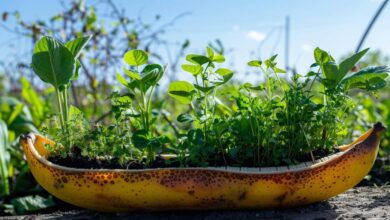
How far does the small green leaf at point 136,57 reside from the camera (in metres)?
1.90

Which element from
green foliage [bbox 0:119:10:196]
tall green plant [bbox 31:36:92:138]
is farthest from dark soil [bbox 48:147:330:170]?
green foliage [bbox 0:119:10:196]

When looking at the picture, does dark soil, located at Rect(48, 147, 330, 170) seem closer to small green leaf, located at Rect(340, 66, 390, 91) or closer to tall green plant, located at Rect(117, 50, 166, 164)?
tall green plant, located at Rect(117, 50, 166, 164)

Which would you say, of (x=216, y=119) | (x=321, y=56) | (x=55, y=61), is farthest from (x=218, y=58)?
(x=55, y=61)

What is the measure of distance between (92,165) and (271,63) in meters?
0.79

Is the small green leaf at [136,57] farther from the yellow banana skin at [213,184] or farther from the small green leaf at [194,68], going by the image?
the yellow banana skin at [213,184]

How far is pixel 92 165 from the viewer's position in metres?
A: 1.94

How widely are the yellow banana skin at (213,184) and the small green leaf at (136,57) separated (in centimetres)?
43

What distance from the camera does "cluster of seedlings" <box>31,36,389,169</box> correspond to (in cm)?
187

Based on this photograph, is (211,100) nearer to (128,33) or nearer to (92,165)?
(92,165)

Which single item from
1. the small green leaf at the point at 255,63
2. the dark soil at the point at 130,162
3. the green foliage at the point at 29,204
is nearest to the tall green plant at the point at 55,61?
the dark soil at the point at 130,162

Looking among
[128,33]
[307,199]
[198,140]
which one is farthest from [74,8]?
[307,199]

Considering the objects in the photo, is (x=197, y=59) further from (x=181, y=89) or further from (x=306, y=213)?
(x=306, y=213)

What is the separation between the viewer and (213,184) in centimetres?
176

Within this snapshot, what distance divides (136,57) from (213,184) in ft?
1.87
